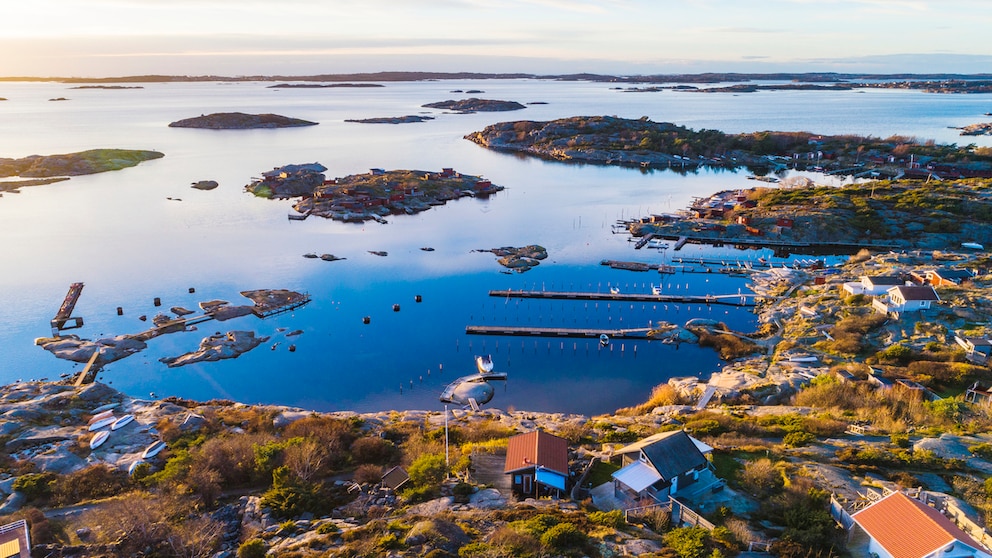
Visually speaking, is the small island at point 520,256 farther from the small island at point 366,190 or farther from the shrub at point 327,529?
the shrub at point 327,529

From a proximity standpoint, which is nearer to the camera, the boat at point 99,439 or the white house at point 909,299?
the boat at point 99,439

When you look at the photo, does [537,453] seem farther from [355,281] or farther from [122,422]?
[355,281]

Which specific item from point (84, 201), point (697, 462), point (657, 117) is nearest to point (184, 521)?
point (697, 462)

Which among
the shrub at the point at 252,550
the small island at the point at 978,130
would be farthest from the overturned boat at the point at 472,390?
the small island at the point at 978,130

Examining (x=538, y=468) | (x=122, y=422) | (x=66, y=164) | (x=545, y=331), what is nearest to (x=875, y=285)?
(x=545, y=331)

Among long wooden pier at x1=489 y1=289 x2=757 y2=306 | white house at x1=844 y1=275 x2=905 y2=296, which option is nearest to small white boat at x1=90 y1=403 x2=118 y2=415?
long wooden pier at x1=489 y1=289 x2=757 y2=306
